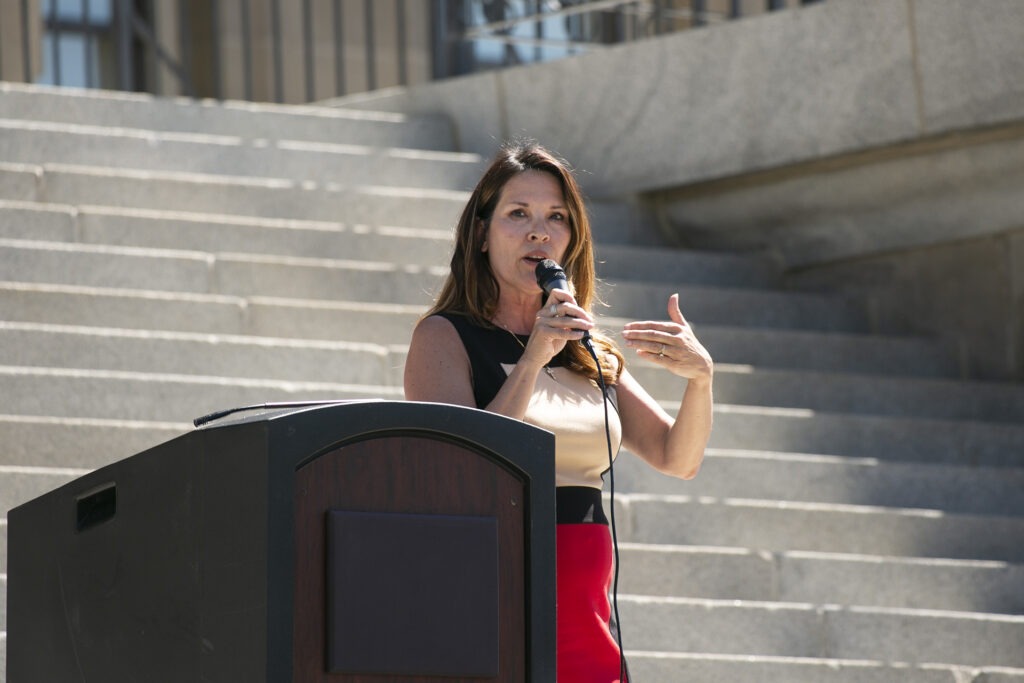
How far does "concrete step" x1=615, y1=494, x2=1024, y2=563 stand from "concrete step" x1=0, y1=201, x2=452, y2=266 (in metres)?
1.33

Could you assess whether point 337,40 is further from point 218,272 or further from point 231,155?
point 218,272

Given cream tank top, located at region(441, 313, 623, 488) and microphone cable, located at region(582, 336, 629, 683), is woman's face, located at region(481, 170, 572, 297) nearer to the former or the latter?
cream tank top, located at region(441, 313, 623, 488)

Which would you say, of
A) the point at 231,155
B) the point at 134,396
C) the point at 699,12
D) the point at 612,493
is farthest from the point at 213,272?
the point at 699,12

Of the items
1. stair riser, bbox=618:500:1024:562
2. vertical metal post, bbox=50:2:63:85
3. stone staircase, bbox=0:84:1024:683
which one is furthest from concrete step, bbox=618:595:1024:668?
vertical metal post, bbox=50:2:63:85

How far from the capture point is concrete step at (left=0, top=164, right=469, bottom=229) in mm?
6453

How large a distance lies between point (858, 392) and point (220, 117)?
2851mm

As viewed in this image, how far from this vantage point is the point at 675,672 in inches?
179

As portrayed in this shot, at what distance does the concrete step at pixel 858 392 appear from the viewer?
6.42 metres

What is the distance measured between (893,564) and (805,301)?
2108 millimetres

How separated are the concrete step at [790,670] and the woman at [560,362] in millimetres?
1451

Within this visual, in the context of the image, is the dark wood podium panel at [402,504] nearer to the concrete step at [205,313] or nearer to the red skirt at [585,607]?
the red skirt at [585,607]

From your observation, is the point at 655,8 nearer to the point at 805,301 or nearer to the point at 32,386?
the point at 805,301

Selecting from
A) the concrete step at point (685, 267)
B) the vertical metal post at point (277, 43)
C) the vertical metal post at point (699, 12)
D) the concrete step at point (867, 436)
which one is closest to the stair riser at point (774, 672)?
the concrete step at point (867, 436)

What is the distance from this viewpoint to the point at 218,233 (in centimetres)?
646
